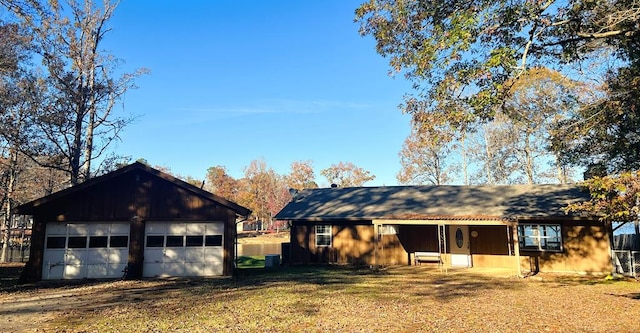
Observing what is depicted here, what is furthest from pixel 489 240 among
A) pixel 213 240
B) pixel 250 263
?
pixel 250 263

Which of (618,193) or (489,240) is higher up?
(618,193)

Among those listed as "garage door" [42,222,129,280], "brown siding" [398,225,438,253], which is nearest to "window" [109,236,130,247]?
"garage door" [42,222,129,280]

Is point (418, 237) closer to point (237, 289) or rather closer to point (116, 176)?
point (237, 289)

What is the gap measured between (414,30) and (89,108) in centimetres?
2027

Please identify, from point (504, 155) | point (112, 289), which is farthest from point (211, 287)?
point (504, 155)

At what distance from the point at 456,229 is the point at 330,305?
11.0 meters

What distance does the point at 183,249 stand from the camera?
55.5ft

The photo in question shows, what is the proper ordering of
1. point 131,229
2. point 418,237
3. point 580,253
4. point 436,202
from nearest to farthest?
point 131,229 → point 580,253 → point 418,237 → point 436,202

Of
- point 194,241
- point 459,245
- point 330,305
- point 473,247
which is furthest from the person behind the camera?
point 459,245

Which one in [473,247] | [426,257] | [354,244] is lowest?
[426,257]

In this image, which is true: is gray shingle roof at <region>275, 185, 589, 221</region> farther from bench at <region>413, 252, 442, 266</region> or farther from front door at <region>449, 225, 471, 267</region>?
bench at <region>413, 252, 442, 266</region>

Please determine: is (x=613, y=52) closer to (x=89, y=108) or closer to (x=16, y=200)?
(x=89, y=108)

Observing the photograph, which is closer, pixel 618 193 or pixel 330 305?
pixel 618 193

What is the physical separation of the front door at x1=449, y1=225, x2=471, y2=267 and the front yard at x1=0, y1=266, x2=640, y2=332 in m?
2.90
